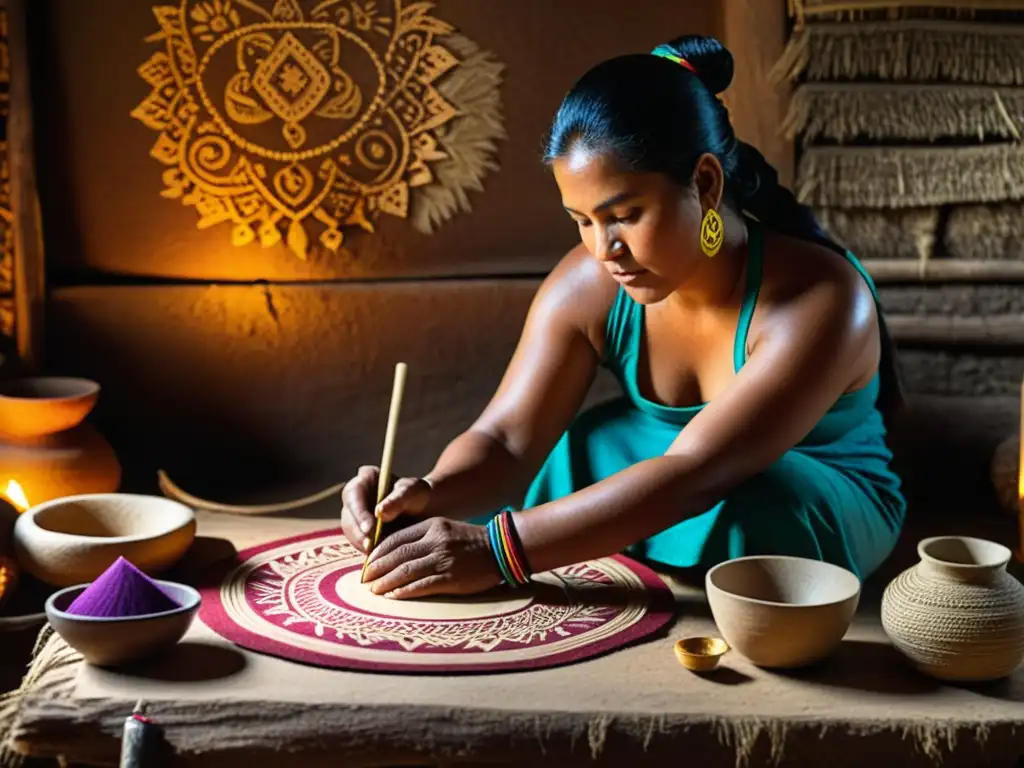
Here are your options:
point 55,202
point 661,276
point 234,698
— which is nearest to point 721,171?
point 661,276

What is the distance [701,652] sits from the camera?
7.54 feet

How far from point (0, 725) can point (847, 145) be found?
2.34 m

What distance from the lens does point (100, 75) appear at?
3377 mm

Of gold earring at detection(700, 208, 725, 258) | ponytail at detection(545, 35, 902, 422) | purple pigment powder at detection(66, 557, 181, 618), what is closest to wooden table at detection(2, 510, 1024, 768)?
purple pigment powder at detection(66, 557, 181, 618)

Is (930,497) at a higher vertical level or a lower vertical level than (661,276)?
lower

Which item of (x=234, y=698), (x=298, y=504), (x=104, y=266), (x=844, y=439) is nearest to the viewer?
(x=234, y=698)

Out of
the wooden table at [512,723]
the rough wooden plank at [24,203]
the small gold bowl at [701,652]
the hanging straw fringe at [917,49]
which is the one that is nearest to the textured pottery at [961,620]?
the wooden table at [512,723]

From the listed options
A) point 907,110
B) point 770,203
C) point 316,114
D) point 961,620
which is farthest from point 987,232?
point 316,114

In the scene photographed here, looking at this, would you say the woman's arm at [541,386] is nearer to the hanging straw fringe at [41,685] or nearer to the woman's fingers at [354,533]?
the woman's fingers at [354,533]

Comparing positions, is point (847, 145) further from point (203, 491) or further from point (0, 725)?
point (0, 725)

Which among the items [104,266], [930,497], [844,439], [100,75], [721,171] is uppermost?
[100,75]

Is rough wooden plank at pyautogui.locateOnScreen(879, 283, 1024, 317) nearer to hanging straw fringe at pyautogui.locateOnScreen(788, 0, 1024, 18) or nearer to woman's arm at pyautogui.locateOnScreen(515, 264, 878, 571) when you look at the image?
hanging straw fringe at pyautogui.locateOnScreen(788, 0, 1024, 18)

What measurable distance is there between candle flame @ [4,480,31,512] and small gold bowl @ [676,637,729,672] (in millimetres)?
1608

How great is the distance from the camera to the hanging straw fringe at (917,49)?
3209mm
